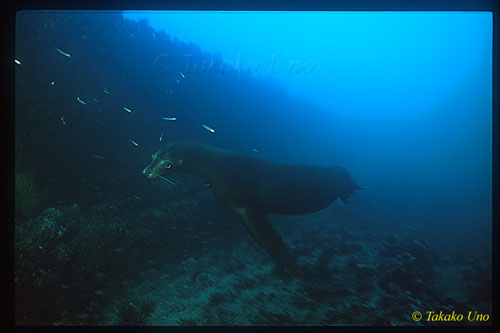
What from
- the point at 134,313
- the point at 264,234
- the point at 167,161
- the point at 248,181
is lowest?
the point at 134,313

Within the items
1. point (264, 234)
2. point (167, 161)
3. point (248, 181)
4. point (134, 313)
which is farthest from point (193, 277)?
point (167, 161)

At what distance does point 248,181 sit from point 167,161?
3.65 ft

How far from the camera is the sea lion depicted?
298 centimetres

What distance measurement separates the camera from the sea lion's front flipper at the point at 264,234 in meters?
2.89

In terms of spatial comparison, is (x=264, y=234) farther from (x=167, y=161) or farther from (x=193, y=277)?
(x=167, y=161)

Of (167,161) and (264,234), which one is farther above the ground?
(167,161)

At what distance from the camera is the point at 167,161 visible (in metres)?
3.12

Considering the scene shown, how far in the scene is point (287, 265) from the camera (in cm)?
304

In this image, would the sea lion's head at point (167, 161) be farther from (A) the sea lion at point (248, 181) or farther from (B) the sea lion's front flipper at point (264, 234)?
(B) the sea lion's front flipper at point (264, 234)

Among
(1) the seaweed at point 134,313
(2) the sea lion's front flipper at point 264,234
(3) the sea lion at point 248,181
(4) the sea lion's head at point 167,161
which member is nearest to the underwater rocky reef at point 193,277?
(1) the seaweed at point 134,313

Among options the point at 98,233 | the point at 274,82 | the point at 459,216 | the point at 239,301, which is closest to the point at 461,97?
the point at 459,216

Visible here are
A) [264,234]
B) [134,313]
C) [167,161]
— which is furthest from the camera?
[167,161]

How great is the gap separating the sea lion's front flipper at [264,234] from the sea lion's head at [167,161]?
97cm

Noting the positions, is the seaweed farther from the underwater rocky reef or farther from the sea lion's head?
the sea lion's head
